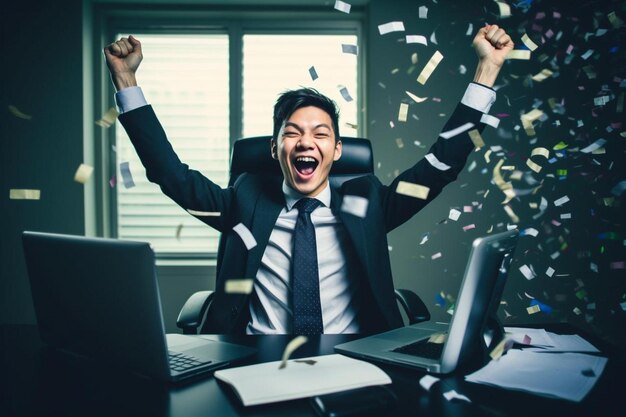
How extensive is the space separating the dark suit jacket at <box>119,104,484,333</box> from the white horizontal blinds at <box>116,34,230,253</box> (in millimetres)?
1360

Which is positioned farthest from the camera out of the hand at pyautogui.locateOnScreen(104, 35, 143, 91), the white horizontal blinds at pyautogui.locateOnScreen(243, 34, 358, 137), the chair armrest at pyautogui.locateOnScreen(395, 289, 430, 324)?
the white horizontal blinds at pyautogui.locateOnScreen(243, 34, 358, 137)

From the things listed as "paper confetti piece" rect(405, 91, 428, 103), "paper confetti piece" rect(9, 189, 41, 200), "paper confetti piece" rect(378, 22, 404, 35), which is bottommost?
"paper confetti piece" rect(9, 189, 41, 200)

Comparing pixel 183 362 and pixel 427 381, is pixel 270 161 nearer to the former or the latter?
pixel 183 362

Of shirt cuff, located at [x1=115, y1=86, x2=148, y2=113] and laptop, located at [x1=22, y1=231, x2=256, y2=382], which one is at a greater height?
shirt cuff, located at [x1=115, y1=86, x2=148, y2=113]

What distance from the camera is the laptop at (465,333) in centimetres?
83

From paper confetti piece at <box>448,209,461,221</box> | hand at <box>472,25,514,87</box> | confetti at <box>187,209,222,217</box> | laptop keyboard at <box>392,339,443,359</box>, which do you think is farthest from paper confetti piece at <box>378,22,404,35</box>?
laptop keyboard at <box>392,339,443,359</box>

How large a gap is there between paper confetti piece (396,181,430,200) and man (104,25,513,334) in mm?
16

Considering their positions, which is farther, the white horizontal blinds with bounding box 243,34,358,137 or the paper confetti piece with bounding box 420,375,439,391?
the white horizontal blinds with bounding box 243,34,358,137

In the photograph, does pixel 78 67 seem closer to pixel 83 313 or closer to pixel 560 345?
pixel 83 313

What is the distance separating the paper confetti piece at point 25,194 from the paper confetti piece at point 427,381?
266 cm

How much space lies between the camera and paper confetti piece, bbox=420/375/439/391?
0.82 metres

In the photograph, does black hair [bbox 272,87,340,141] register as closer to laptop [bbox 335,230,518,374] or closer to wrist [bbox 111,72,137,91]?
wrist [bbox 111,72,137,91]

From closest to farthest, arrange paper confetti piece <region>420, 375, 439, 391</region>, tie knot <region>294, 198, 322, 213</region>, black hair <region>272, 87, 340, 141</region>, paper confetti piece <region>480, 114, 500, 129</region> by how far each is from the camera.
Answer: paper confetti piece <region>420, 375, 439, 391</region>, tie knot <region>294, 198, 322, 213</region>, black hair <region>272, 87, 340, 141</region>, paper confetti piece <region>480, 114, 500, 129</region>

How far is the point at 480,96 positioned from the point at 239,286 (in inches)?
38.3
